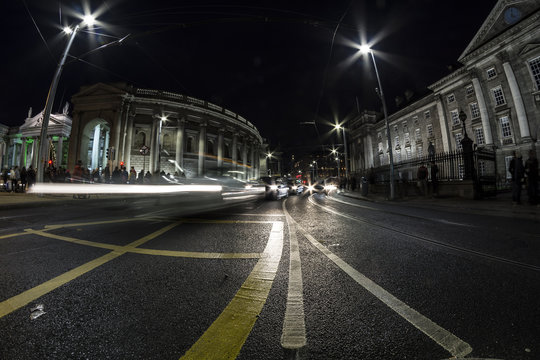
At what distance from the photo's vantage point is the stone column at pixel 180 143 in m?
30.8

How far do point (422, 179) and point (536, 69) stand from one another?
18418 millimetres

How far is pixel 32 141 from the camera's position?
40.5m

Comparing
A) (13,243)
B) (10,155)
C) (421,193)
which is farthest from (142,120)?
(10,155)

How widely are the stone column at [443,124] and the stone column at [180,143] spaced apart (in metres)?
37.0

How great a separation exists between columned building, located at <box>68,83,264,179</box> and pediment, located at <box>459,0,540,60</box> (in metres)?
35.0

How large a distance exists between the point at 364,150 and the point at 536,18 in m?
29.5

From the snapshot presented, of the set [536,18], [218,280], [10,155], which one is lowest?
[218,280]

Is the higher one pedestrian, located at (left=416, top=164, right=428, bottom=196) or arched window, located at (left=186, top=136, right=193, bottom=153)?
arched window, located at (left=186, top=136, right=193, bottom=153)

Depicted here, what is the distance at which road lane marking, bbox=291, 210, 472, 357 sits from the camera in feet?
3.19

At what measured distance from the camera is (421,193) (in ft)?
42.2

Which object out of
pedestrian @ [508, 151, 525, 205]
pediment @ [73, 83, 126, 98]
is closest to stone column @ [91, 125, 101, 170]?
pediment @ [73, 83, 126, 98]

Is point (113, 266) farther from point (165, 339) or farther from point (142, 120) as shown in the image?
point (142, 120)

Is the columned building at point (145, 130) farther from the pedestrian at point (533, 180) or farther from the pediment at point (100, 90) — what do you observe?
the pedestrian at point (533, 180)

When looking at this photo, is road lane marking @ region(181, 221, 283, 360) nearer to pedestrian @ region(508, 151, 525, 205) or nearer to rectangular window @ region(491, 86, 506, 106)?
pedestrian @ region(508, 151, 525, 205)
